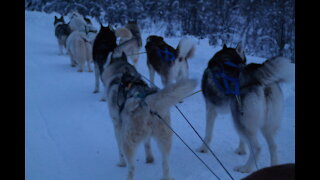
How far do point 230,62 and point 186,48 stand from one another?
1802 millimetres

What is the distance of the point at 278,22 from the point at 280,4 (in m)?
1.28

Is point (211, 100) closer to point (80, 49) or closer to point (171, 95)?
point (171, 95)

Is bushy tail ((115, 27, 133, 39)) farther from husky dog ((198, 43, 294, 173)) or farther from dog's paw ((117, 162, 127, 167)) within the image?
dog's paw ((117, 162, 127, 167))

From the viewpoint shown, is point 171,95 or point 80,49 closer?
point 171,95

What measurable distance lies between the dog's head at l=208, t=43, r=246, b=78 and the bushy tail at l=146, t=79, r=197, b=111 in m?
1.03

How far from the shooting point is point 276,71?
2.47 m

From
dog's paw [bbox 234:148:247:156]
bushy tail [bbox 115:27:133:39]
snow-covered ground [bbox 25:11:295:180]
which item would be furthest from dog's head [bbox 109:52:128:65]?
bushy tail [bbox 115:27:133:39]

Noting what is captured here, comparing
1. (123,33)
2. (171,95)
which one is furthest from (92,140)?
(123,33)

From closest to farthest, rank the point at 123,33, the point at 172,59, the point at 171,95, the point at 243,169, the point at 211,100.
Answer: the point at 171,95 → the point at 243,169 → the point at 211,100 → the point at 172,59 → the point at 123,33

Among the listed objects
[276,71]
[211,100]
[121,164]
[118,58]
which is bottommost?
[121,164]

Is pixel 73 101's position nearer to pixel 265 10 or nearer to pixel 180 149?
pixel 180 149

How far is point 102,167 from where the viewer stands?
301 centimetres

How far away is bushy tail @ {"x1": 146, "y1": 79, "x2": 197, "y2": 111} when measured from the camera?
6.95ft
